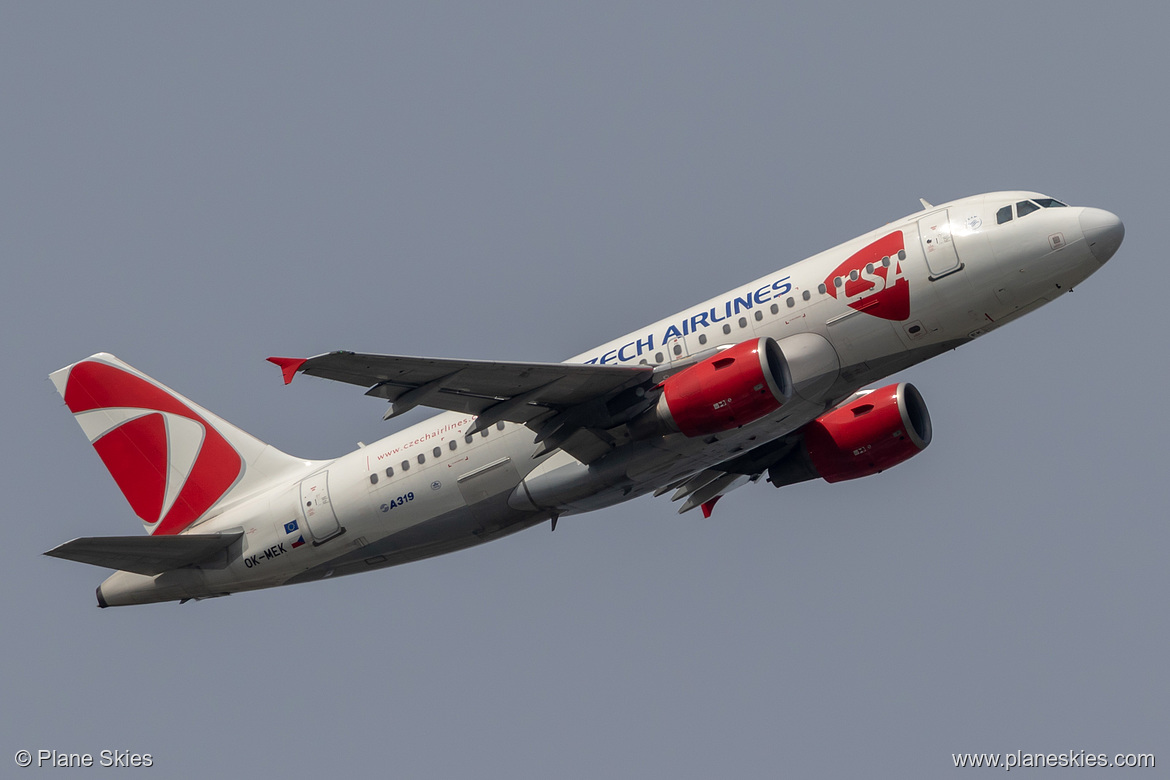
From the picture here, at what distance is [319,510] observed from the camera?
36.0 metres

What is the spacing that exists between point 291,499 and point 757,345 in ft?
46.3

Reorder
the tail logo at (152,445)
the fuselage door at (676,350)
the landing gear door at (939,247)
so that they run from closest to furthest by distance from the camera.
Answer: the landing gear door at (939,247)
the fuselage door at (676,350)
the tail logo at (152,445)

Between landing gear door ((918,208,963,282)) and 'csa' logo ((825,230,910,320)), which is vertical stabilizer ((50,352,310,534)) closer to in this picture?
'csa' logo ((825,230,910,320))

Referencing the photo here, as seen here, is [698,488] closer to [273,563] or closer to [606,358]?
[606,358]

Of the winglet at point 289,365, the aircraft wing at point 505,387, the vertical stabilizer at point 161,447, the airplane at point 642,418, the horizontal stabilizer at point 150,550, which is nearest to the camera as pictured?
the winglet at point 289,365

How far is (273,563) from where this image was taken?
3631 centimetres

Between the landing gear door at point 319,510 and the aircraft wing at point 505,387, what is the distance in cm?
569

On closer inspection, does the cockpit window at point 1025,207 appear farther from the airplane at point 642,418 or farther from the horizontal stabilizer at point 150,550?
the horizontal stabilizer at point 150,550

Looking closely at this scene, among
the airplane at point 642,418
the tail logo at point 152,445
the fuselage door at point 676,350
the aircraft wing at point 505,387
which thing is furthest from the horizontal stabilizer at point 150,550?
the fuselage door at point 676,350

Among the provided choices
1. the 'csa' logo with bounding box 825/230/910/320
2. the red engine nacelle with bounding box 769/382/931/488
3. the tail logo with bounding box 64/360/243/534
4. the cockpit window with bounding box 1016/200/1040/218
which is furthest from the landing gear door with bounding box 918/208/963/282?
the tail logo with bounding box 64/360/243/534

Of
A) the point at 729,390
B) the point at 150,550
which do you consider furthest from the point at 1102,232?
the point at 150,550

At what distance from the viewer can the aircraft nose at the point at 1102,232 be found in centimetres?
3112

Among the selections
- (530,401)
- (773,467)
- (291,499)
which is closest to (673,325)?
(530,401)

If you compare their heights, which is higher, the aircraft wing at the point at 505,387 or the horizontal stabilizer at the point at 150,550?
the aircraft wing at the point at 505,387
